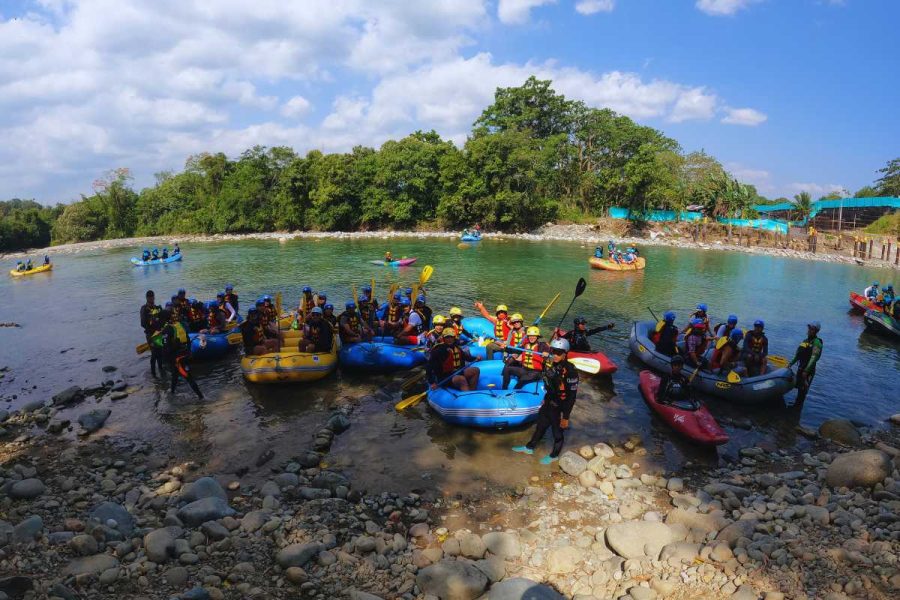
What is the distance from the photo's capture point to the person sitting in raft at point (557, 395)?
7207mm

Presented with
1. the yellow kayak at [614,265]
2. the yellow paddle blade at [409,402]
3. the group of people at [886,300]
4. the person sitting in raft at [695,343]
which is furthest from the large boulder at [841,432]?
the yellow kayak at [614,265]

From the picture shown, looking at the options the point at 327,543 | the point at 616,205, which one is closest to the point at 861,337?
the point at 327,543

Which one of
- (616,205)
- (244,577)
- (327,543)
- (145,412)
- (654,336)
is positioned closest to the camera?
(244,577)

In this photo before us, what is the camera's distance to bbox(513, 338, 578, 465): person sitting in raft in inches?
284

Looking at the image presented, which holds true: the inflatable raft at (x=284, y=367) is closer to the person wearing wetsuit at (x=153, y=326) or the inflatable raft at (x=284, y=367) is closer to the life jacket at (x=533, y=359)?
the person wearing wetsuit at (x=153, y=326)

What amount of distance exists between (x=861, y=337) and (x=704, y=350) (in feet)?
28.2

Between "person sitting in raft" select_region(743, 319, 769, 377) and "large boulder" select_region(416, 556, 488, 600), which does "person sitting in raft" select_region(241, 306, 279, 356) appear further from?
"person sitting in raft" select_region(743, 319, 769, 377)

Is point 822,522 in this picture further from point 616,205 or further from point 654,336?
point 616,205

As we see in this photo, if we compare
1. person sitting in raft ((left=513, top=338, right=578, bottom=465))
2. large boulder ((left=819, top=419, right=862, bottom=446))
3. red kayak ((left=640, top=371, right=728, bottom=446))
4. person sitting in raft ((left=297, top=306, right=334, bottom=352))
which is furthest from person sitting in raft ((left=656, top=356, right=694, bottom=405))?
person sitting in raft ((left=297, top=306, right=334, bottom=352))

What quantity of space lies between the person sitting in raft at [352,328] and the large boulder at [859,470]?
829 cm

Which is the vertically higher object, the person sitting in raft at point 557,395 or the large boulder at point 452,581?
the person sitting in raft at point 557,395

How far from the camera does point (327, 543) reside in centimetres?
531

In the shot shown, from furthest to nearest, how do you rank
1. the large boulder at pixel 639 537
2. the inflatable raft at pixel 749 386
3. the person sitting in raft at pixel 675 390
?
1. the inflatable raft at pixel 749 386
2. the person sitting in raft at pixel 675 390
3. the large boulder at pixel 639 537

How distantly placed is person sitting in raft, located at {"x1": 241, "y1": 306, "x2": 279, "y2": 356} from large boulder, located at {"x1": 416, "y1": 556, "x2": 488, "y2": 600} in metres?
7.22
